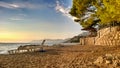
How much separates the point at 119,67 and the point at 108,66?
2.33ft

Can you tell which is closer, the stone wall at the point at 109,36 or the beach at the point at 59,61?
the beach at the point at 59,61

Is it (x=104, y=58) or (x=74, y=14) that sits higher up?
(x=74, y=14)

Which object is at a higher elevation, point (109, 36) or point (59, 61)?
point (109, 36)

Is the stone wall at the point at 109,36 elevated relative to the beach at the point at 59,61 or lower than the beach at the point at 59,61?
elevated

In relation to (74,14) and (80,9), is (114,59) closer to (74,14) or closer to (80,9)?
(80,9)

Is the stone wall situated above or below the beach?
above

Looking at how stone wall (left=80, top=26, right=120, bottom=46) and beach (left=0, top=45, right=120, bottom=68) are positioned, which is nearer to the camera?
beach (left=0, top=45, right=120, bottom=68)

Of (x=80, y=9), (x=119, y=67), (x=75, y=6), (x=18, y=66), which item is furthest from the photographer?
(x=75, y=6)

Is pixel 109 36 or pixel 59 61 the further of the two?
pixel 109 36

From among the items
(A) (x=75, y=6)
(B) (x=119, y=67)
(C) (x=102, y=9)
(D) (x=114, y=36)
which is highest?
(A) (x=75, y=6)

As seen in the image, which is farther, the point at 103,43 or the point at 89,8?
the point at 89,8

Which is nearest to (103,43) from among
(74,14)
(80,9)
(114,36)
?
(114,36)

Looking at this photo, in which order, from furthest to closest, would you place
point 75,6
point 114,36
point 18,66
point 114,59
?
point 75,6 < point 114,36 < point 18,66 < point 114,59

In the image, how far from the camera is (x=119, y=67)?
13.2 meters
